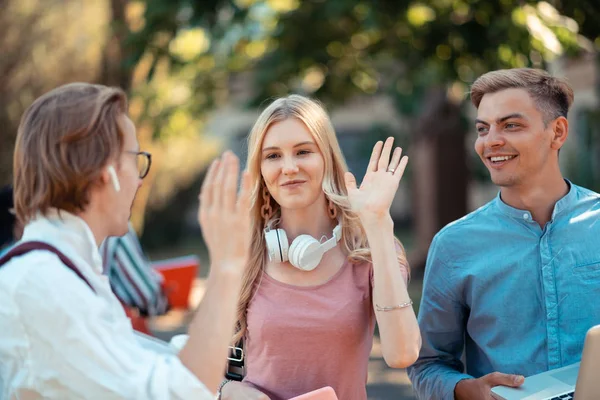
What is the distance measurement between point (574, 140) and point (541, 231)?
1407 cm

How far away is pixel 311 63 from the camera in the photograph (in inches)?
285

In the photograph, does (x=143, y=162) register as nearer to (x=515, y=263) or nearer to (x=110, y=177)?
(x=110, y=177)

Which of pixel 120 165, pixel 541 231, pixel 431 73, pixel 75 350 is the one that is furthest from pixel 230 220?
pixel 431 73

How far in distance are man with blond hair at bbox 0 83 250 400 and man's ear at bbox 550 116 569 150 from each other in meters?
1.39

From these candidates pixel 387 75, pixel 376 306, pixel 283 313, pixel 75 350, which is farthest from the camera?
pixel 387 75

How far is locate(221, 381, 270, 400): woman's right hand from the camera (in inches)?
96.5

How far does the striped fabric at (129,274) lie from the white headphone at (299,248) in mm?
2000

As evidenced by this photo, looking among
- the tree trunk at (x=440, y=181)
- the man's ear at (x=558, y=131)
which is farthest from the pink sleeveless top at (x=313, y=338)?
the tree trunk at (x=440, y=181)

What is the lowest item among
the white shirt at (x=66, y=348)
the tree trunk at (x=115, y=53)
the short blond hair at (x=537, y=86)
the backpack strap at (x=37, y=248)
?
the white shirt at (x=66, y=348)

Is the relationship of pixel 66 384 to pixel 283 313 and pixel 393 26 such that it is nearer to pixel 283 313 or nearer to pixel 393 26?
pixel 283 313

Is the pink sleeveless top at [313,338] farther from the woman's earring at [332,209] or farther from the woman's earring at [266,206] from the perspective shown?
the woman's earring at [266,206]

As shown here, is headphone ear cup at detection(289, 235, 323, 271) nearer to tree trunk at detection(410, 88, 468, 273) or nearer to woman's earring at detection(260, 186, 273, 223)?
woman's earring at detection(260, 186, 273, 223)

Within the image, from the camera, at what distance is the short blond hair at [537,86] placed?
8.86 ft

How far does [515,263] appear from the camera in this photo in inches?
104
